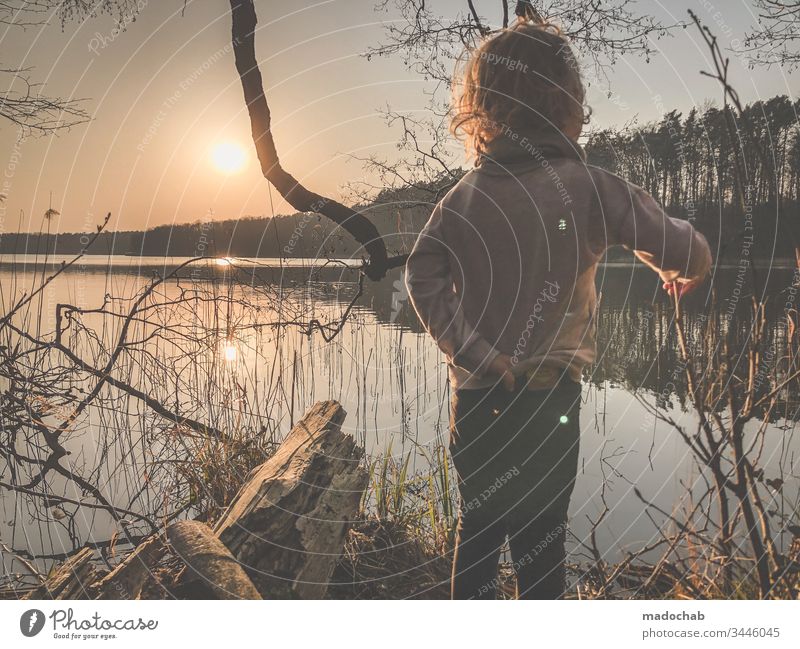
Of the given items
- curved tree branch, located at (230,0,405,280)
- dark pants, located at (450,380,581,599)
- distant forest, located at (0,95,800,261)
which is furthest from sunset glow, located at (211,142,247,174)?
dark pants, located at (450,380,581,599)

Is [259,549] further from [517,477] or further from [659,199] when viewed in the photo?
[659,199]

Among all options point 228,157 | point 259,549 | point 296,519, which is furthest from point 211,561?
point 228,157

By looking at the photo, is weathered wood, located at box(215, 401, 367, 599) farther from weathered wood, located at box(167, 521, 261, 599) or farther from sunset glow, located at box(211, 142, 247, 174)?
sunset glow, located at box(211, 142, 247, 174)

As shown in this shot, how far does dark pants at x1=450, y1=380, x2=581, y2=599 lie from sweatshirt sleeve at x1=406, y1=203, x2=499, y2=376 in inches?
4.4

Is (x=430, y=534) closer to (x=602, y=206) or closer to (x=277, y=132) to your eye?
(x=602, y=206)

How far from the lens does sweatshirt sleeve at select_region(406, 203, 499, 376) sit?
166 cm

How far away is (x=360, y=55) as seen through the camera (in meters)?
2.96

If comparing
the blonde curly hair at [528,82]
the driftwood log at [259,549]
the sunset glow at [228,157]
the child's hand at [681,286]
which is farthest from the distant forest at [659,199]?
the driftwood log at [259,549]

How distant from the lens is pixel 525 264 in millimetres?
1686

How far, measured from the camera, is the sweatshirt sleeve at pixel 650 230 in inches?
63.3

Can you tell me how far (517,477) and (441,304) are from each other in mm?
522

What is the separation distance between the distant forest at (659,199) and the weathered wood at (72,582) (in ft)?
4.97

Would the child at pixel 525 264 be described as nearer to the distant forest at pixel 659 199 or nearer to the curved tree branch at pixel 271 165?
the distant forest at pixel 659 199
